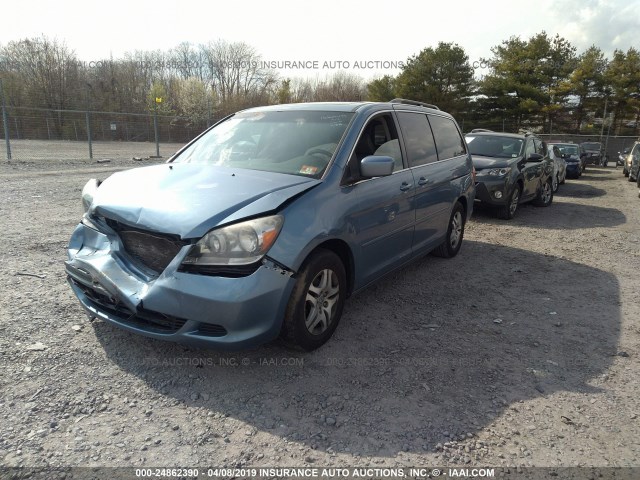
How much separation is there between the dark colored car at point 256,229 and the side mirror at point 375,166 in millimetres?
11

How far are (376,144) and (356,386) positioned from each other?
2206mm

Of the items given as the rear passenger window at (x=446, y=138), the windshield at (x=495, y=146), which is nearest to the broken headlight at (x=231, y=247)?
the rear passenger window at (x=446, y=138)

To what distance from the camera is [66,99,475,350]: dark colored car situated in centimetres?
275

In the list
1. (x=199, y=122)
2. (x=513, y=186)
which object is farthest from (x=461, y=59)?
(x=513, y=186)

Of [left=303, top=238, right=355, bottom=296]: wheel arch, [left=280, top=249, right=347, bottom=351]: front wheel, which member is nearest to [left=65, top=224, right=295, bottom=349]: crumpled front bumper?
[left=280, top=249, right=347, bottom=351]: front wheel

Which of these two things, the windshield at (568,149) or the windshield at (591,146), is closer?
the windshield at (568,149)

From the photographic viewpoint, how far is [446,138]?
570cm

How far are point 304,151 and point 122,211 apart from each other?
5.01 ft

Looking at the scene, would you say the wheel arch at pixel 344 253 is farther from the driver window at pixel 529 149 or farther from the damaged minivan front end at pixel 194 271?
the driver window at pixel 529 149

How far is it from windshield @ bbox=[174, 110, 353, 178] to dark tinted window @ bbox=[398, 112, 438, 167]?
89cm

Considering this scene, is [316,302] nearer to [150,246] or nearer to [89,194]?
[150,246]

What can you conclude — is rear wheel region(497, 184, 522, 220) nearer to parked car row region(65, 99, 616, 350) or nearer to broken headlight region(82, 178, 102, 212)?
parked car row region(65, 99, 616, 350)

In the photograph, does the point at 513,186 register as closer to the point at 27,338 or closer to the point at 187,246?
the point at 187,246

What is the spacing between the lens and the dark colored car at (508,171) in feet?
29.0
